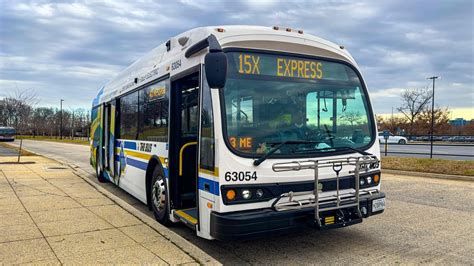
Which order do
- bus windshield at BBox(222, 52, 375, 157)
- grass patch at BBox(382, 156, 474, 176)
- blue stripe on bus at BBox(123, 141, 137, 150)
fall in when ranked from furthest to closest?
1. grass patch at BBox(382, 156, 474, 176)
2. blue stripe on bus at BBox(123, 141, 137, 150)
3. bus windshield at BBox(222, 52, 375, 157)

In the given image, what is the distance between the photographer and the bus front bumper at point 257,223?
4211 mm

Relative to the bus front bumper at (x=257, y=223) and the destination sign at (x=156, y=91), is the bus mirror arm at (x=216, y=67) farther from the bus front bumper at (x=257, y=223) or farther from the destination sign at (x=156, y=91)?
the destination sign at (x=156, y=91)

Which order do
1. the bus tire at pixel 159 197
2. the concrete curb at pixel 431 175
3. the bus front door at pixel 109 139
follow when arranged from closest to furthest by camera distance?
the bus tire at pixel 159 197, the bus front door at pixel 109 139, the concrete curb at pixel 431 175

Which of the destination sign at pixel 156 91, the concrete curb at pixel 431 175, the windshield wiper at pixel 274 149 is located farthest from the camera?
the concrete curb at pixel 431 175

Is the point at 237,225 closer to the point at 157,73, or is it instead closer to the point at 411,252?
the point at 411,252

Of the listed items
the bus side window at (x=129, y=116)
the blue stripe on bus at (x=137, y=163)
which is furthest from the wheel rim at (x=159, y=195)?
the bus side window at (x=129, y=116)

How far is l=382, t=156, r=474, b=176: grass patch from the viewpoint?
12768 millimetres

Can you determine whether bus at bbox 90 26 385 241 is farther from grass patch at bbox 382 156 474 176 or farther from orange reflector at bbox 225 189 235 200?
grass patch at bbox 382 156 474 176

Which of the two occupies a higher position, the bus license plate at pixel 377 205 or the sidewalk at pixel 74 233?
the bus license plate at pixel 377 205

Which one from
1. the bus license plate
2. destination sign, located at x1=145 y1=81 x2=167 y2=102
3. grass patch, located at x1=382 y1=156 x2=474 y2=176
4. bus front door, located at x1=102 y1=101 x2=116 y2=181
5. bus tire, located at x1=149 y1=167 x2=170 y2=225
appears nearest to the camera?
the bus license plate

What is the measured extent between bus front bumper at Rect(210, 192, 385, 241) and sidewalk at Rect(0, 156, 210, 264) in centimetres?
48

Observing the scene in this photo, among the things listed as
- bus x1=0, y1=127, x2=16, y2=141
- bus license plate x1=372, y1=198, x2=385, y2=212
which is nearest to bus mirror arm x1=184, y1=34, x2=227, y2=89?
bus license plate x1=372, y1=198, x2=385, y2=212

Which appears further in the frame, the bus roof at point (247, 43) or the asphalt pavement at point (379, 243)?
the asphalt pavement at point (379, 243)

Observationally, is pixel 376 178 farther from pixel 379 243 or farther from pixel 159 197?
pixel 159 197
